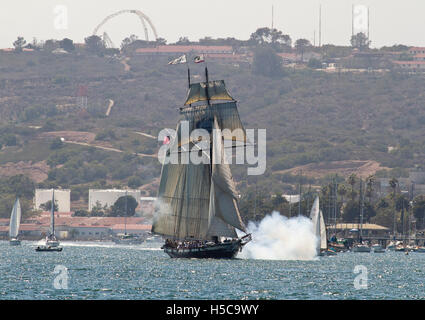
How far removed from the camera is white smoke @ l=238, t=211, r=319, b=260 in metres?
150

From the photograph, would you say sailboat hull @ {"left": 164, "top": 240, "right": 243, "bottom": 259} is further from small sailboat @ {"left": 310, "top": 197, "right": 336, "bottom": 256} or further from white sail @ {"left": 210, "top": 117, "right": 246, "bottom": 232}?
small sailboat @ {"left": 310, "top": 197, "right": 336, "bottom": 256}

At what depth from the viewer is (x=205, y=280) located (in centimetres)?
10181

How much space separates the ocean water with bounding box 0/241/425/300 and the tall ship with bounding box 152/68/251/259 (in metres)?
3.29

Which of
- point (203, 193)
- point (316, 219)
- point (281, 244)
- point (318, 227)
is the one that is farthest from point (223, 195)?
point (316, 219)

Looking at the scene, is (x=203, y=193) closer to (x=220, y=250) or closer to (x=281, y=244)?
(x=220, y=250)

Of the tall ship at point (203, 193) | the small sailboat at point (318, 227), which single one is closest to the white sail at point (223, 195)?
the tall ship at point (203, 193)

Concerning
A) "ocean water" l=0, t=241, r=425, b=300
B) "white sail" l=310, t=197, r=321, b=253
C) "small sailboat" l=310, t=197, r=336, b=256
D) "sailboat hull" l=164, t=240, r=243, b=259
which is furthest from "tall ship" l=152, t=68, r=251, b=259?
"small sailboat" l=310, t=197, r=336, b=256

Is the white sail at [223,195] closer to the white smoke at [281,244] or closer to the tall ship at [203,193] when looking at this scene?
the tall ship at [203,193]

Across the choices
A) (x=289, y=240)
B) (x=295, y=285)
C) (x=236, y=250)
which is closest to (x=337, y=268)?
(x=236, y=250)

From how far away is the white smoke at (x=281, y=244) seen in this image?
150 metres

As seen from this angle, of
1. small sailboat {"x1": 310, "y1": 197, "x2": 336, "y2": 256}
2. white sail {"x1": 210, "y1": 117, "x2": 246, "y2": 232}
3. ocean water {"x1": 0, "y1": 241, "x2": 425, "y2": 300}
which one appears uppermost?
white sail {"x1": 210, "y1": 117, "x2": 246, "y2": 232}

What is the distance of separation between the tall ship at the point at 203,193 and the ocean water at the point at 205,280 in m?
3.29

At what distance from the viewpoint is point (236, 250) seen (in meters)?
138
